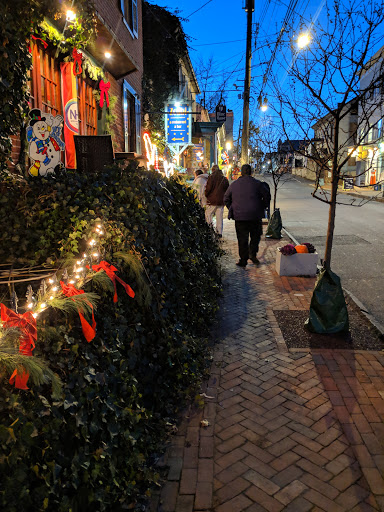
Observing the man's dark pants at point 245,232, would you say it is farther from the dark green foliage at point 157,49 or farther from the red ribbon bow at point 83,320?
the dark green foliage at point 157,49

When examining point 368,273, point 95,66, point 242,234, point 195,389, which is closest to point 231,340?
point 195,389

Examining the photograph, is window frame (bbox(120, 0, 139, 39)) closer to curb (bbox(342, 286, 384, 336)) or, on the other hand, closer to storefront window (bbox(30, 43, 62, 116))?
storefront window (bbox(30, 43, 62, 116))

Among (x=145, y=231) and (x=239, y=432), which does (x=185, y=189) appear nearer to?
(x=145, y=231)

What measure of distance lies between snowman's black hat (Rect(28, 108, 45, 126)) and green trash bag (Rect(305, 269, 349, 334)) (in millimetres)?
3963

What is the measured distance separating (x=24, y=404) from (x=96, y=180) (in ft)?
7.99

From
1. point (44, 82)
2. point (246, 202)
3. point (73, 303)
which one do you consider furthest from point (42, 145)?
point (246, 202)

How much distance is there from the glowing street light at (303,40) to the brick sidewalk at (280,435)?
4.00 m

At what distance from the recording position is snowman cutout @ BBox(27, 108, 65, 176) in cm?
478

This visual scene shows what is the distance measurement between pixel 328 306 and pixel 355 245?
263 inches

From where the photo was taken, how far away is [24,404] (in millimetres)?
1976

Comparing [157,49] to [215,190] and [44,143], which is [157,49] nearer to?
[215,190]

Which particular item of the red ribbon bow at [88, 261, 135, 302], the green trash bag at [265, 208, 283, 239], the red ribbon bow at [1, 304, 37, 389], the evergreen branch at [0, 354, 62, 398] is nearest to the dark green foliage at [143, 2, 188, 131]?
the green trash bag at [265, 208, 283, 239]

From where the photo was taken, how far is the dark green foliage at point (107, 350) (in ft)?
6.36

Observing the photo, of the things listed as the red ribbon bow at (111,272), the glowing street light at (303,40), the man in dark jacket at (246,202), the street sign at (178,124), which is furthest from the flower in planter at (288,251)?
the street sign at (178,124)
